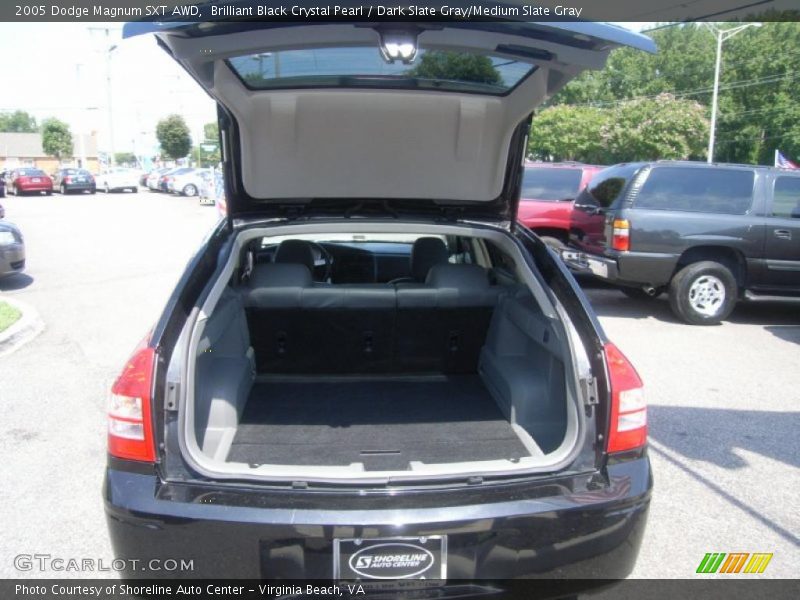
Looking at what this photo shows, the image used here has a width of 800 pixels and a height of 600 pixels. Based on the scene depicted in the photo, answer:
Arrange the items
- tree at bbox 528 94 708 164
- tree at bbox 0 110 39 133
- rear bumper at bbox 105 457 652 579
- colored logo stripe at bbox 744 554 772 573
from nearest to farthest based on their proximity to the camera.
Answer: rear bumper at bbox 105 457 652 579 → colored logo stripe at bbox 744 554 772 573 → tree at bbox 528 94 708 164 → tree at bbox 0 110 39 133

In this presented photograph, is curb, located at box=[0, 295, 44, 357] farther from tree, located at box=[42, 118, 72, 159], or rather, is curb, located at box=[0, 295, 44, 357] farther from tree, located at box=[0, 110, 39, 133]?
tree, located at box=[0, 110, 39, 133]

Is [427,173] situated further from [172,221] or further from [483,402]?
[172,221]

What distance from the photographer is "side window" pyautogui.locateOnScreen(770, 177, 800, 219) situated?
7.83 m

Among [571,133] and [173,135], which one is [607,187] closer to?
[571,133]

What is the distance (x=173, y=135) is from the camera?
184 ft

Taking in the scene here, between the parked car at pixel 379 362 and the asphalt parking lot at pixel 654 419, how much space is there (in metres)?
0.99

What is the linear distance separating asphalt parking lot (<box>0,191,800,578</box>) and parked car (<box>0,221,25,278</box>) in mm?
355

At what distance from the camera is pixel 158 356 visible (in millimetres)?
2377

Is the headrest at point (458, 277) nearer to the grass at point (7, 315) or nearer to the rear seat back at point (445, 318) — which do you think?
the rear seat back at point (445, 318)

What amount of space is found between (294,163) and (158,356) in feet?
5.11

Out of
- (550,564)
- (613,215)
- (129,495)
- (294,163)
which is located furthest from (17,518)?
(613,215)

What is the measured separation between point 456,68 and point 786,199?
6517 mm

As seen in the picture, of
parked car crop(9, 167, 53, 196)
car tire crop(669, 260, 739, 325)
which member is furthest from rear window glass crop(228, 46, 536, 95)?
parked car crop(9, 167, 53, 196)

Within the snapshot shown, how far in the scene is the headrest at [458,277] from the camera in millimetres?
3820
